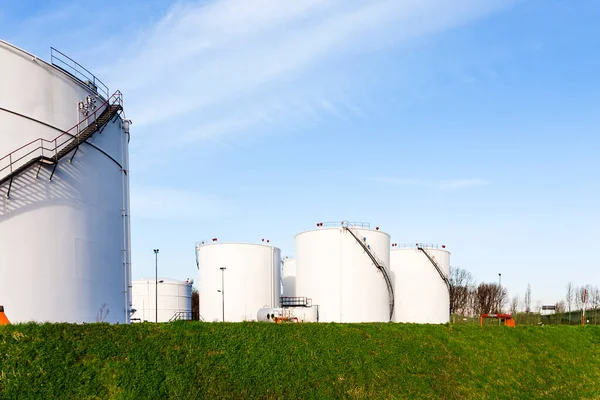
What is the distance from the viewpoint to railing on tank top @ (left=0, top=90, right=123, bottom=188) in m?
20.2

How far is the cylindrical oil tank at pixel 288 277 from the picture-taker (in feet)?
196

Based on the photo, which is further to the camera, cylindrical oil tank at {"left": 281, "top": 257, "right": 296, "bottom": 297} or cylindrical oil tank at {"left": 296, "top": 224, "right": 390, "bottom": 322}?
cylindrical oil tank at {"left": 281, "top": 257, "right": 296, "bottom": 297}

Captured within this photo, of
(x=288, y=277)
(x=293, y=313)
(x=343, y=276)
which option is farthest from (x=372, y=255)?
(x=288, y=277)

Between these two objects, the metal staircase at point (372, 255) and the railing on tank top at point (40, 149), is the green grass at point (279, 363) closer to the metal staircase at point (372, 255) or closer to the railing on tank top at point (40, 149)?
the railing on tank top at point (40, 149)

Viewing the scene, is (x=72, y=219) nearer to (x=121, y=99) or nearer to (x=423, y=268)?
(x=121, y=99)

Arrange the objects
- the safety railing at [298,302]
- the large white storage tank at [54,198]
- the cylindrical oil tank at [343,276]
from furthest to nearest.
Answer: the safety railing at [298,302], the cylindrical oil tank at [343,276], the large white storage tank at [54,198]

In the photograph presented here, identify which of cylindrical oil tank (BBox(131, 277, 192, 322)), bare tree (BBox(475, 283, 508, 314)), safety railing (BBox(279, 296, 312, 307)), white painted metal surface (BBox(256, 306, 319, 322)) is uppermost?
safety railing (BBox(279, 296, 312, 307))

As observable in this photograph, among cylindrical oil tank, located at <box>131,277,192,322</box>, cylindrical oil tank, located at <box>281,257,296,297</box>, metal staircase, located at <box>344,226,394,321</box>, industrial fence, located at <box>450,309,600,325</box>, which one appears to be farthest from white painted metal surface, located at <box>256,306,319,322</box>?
industrial fence, located at <box>450,309,600,325</box>

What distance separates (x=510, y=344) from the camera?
2811cm

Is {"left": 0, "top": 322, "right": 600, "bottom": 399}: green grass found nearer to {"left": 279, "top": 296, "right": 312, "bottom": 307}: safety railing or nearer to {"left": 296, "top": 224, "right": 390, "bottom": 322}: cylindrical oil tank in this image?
{"left": 296, "top": 224, "right": 390, "bottom": 322}: cylindrical oil tank

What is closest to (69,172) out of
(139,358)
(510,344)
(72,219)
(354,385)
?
(72,219)

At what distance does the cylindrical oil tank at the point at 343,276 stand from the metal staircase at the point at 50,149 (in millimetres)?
22485

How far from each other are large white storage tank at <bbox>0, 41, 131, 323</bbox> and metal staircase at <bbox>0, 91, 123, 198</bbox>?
0.04m

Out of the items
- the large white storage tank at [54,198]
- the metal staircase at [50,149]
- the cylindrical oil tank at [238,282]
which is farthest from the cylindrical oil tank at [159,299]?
A: the metal staircase at [50,149]
